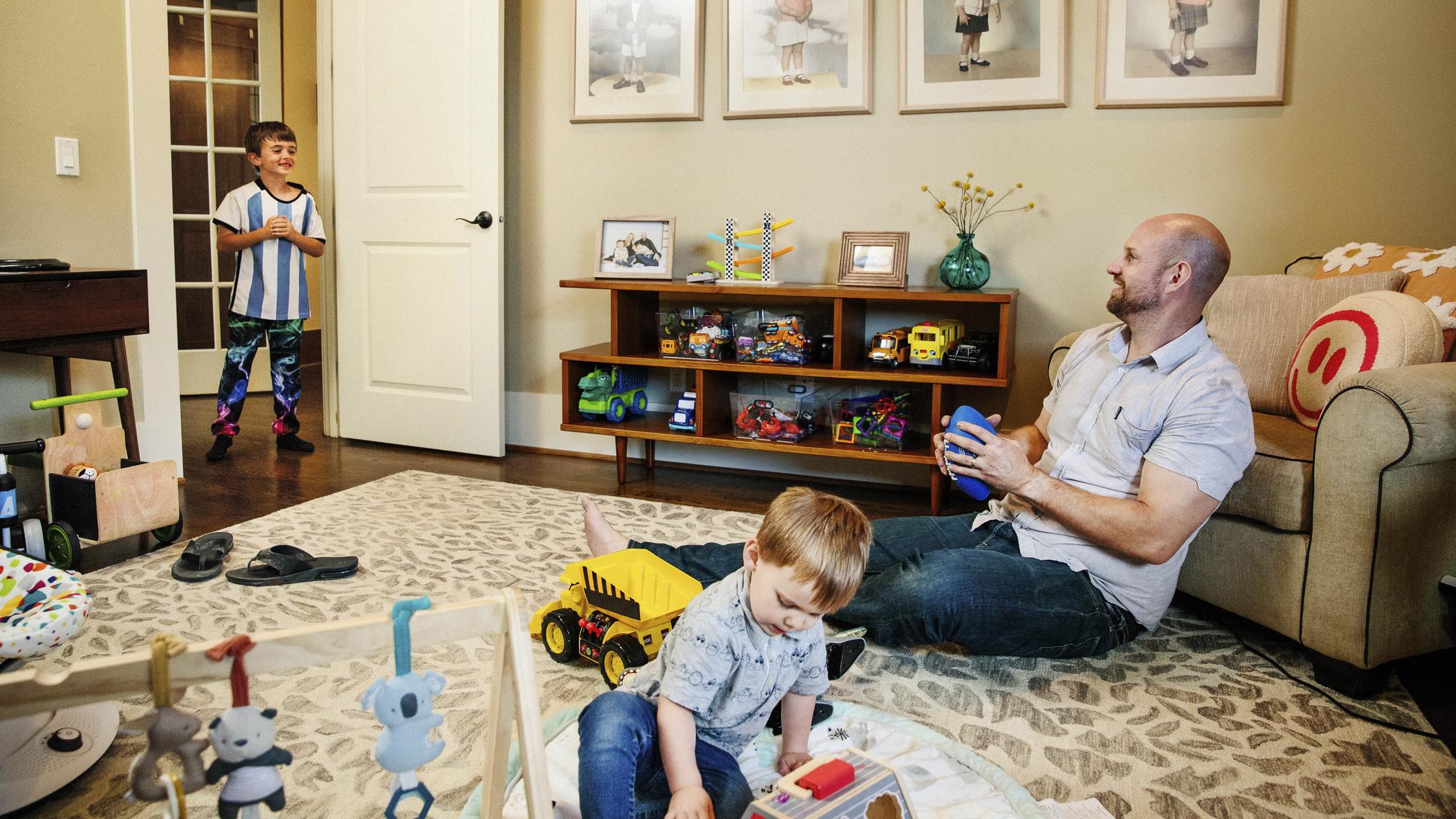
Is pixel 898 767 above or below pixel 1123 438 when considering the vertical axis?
below

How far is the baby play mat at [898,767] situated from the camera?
148cm

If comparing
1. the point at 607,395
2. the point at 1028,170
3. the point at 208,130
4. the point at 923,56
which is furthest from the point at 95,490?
the point at 208,130

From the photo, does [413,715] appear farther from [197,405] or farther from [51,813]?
[197,405]

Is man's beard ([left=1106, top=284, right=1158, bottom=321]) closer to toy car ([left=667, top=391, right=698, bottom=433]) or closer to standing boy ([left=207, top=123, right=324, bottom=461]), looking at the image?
toy car ([left=667, top=391, right=698, bottom=433])

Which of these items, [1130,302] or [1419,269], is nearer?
[1130,302]

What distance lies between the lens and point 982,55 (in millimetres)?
3377

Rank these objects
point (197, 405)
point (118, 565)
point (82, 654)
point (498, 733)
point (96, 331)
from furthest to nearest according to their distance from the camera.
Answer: point (197, 405) < point (96, 331) < point (118, 565) < point (82, 654) < point (498, 733)

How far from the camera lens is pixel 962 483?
6.73 feet

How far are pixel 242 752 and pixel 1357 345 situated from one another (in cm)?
228

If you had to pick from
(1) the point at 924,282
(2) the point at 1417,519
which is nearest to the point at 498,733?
(2) the point at 1417,519

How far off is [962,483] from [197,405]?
14.0ft

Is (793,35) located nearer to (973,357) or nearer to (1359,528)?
(973,357)

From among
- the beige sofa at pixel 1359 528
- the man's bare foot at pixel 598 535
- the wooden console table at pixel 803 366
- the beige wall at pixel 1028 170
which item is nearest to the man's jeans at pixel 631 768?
the man's bare foot at pixel 598 535

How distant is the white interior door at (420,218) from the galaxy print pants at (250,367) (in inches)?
10.8
